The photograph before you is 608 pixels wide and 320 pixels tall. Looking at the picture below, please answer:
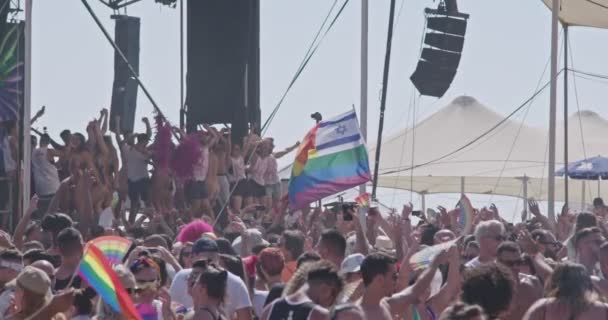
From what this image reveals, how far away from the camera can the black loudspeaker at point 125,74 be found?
81.9 feet

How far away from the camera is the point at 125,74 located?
25.5 metres

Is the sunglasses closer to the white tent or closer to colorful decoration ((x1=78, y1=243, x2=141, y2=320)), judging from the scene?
colorful decoration ((x1=78, y1=243, x2=141, y2=320))

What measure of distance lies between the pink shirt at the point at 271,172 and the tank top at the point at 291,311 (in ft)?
44.3

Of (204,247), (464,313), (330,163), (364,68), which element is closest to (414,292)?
(204,247)

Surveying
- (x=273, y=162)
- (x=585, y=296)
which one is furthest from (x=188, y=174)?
(x=585, y=296)

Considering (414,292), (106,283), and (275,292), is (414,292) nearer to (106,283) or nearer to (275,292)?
(275,292)

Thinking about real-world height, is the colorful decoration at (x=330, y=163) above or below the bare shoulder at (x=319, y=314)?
above

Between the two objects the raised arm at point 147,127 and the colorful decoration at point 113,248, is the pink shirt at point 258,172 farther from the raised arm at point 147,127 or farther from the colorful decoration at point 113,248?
the colorful decoration at point 113,248

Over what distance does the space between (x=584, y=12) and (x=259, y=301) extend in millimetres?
17368

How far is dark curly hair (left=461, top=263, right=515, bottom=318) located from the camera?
7324 mm

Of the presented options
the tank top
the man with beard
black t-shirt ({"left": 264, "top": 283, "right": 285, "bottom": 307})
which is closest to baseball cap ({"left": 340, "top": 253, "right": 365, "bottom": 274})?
black t-shirt ({"left": 264, "top": 283, "right": 285, "bottom": 307})

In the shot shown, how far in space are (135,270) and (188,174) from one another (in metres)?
11.1

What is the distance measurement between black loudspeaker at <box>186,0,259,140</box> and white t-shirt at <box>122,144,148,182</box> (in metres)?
2.87

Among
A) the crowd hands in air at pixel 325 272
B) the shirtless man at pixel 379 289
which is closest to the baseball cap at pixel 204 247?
the crowd hands in air at pixel 325 272
